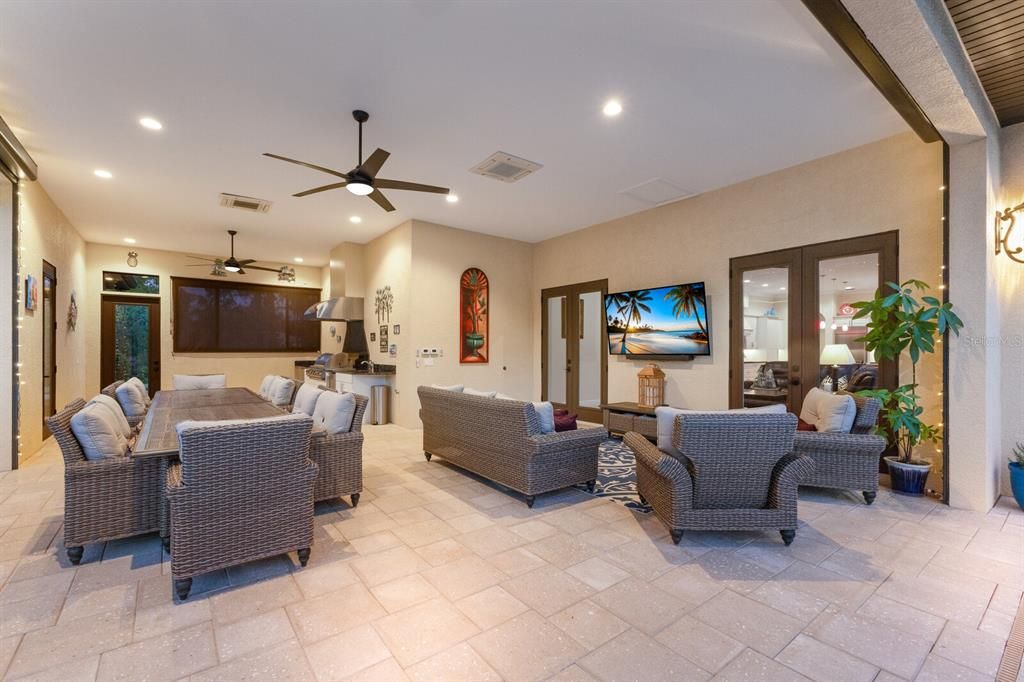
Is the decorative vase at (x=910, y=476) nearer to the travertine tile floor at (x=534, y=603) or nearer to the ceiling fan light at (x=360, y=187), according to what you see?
the travertine tile floor at (x=534, y=603)

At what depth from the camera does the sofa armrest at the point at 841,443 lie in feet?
11.9

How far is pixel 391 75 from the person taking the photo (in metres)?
3.23

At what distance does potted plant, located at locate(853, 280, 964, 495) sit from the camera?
367 centimetres

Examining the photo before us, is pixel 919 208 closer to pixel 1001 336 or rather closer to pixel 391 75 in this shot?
pixel 1001 336

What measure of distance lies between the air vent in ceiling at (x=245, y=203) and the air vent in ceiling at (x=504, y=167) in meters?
2.98

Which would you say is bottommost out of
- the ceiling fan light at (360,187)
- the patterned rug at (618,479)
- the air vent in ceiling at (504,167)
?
the patterned rug at (618,479)

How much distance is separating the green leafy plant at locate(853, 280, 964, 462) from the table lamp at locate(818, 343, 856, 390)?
0.33 meters

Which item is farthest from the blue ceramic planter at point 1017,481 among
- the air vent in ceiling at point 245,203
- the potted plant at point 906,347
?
the air vent in ceiling at point 245,203

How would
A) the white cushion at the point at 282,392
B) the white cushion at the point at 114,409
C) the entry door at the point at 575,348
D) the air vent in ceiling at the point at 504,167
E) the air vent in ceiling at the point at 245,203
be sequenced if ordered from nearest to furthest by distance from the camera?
the white cushion at the point at 114,409, the air vent in ceiling at the point at 504,167, the white cushion at the point at 282,392, the air vent in ceiling at the point at 245,203, the entry door at the point at 575,348

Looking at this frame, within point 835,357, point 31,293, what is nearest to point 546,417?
point 835,357

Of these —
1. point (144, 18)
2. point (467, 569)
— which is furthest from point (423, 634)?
point (144, 18)

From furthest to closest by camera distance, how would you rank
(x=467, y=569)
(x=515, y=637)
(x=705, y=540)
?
(x=705, y=540) < (x=467, y=569) < (x=515, y=637)

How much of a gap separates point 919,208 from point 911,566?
3.06 metres

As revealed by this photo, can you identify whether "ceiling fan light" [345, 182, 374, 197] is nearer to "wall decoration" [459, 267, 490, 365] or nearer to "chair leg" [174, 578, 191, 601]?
"chair leg" [174, 578, 191, 601]
